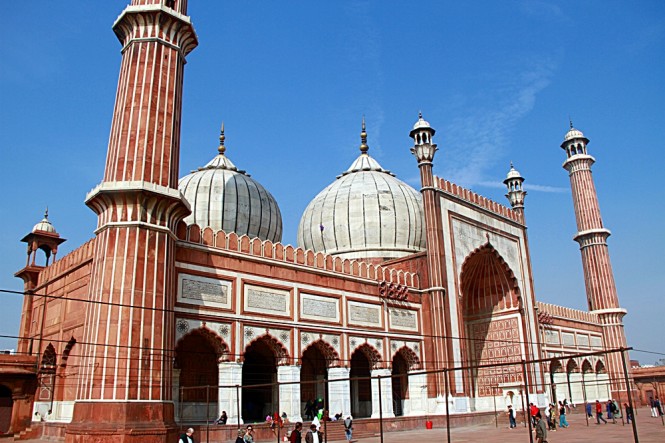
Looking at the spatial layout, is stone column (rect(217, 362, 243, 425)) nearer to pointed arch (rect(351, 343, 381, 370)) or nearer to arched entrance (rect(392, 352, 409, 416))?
pointed arch (rect(351, 343, 381, 370))

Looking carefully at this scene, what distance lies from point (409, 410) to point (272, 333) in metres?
5.56

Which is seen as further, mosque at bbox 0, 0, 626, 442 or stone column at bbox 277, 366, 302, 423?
stone column at bbox 277, 366, 302, 423

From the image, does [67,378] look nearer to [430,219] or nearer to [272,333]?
[272,333]

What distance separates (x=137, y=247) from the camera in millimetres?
11109

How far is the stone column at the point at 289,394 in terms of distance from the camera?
13883 millimetres

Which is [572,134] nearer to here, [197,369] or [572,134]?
[572,134]

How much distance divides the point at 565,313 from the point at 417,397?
468 inches

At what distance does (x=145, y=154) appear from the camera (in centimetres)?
1188

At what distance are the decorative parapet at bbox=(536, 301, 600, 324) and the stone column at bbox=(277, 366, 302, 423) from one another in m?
12.8

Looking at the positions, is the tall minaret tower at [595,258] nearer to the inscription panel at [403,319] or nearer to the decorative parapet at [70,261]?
the inscription panel at [403,319]

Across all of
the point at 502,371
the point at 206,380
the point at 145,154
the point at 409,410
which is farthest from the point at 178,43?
the point at 502,371

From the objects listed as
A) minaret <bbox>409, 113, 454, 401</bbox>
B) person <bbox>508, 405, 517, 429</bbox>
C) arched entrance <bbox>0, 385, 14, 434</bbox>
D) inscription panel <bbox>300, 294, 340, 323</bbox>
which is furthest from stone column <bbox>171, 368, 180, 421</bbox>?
person <bbox>508, 405, 517, 429</bbox>

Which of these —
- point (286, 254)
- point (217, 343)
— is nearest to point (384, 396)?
point (286, 254)

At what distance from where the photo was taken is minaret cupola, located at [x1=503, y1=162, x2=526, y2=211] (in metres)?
23.5
